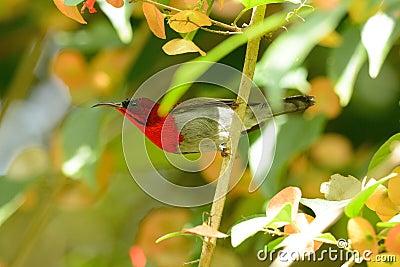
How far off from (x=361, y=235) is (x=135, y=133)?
2.11ft

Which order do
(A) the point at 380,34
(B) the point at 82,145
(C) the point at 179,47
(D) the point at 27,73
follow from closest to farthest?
(C) the point at 179,47 → (A) the point at 380,34 → (B) the point at 82,145 → (D) the point at 27,73

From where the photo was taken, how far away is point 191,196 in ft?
3.94

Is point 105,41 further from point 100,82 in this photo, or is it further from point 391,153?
point 391,153

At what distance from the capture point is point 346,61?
89 cm

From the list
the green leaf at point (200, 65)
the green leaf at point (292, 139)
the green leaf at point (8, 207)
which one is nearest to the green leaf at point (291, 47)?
the green leaf at point (200, 65)

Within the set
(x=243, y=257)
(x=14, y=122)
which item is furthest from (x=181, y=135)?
(x=14, y=122)

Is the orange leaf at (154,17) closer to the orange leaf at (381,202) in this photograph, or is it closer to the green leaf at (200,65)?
the green leaf at (200,65)

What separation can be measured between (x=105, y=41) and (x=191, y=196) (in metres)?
0.28

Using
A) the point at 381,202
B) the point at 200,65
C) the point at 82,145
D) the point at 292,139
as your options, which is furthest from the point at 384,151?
the point at 82,145

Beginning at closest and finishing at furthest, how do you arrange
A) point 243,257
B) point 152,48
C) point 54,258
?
point 152,48 < point 243,257 < point 54,258

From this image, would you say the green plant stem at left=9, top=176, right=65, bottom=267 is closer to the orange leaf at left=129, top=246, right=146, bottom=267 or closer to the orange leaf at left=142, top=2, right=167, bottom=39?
the orange leaf at left=129, top=246, right=146, bottom=267

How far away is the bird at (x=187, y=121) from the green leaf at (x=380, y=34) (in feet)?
0.32

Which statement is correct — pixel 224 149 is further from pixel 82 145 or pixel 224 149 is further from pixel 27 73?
pixel 27 73

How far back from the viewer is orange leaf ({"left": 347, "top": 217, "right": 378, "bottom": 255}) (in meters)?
0.52
